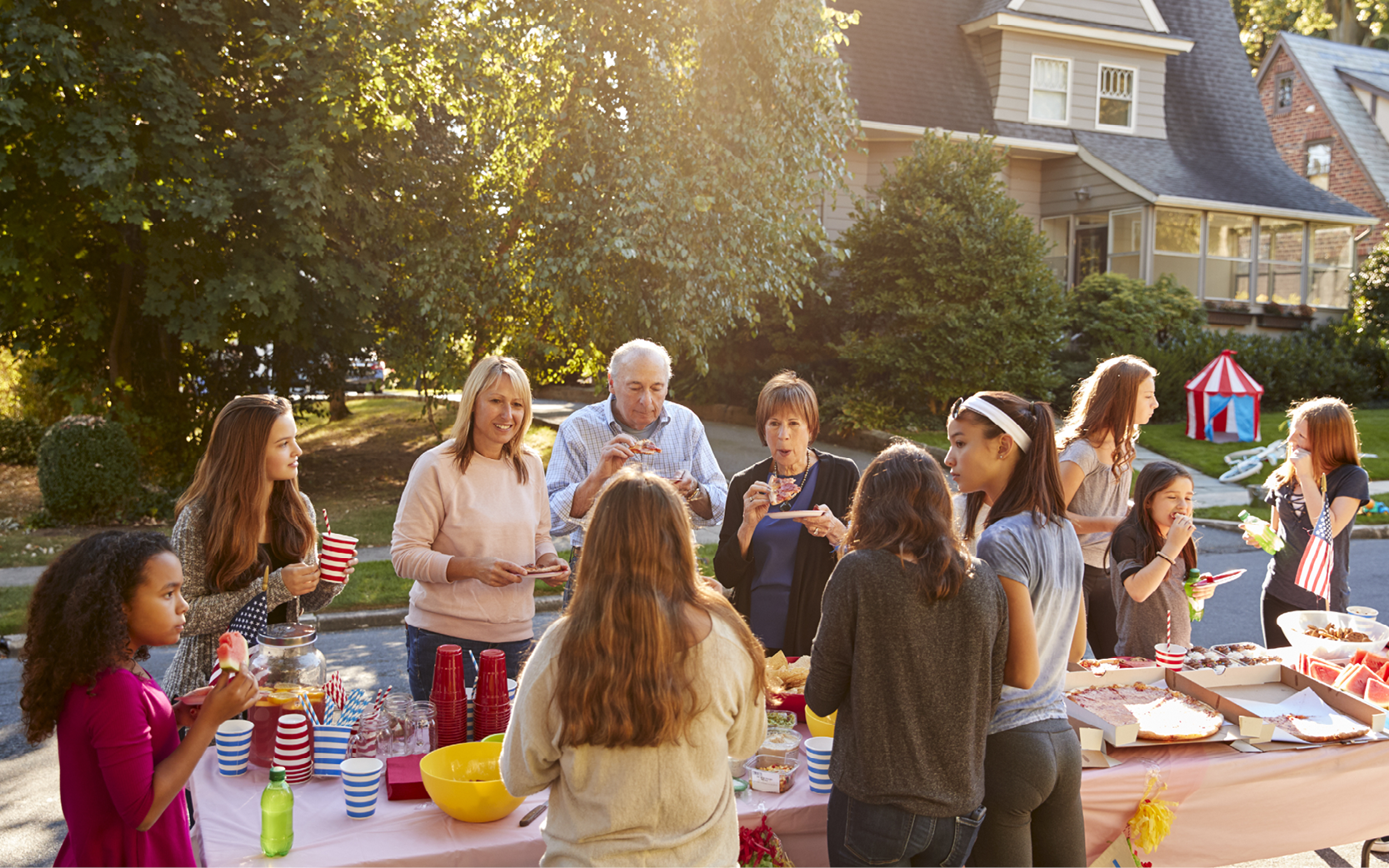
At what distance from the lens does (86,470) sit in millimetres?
11383

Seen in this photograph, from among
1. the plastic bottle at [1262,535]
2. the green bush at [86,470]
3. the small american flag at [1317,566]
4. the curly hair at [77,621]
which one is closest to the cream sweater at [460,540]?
the curly hair at [77,621]

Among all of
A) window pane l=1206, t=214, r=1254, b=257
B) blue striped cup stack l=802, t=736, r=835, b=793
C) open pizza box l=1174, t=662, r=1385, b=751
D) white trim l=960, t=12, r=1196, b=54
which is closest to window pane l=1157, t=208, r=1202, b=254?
window pane l=1206, t=214, r=1254, b=257

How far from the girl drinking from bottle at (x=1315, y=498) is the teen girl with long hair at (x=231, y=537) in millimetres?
4680

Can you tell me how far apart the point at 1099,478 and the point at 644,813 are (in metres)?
3.41

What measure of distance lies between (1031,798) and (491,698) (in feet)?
5.63

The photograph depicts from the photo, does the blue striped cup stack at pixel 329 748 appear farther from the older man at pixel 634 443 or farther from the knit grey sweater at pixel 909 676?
the knit grey sweater at pixel 909 676

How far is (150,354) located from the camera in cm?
1335

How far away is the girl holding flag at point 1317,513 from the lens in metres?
4.94

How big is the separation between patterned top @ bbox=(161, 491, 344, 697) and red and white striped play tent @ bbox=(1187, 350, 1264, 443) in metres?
16.4

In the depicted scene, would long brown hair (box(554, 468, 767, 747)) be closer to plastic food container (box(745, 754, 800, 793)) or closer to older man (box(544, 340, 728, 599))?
plastic food container (box(745, 754, 800, 793))

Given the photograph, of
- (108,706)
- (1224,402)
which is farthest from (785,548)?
(1224,402)

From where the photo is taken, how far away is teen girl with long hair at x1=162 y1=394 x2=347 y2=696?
3572 mm

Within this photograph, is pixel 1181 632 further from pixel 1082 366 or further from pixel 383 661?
pixel 1082 366

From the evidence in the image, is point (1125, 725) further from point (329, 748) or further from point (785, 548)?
point (329, 748)
